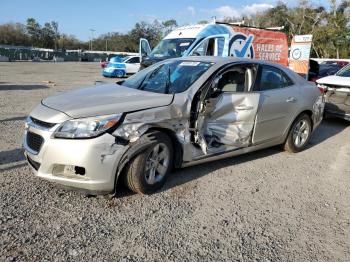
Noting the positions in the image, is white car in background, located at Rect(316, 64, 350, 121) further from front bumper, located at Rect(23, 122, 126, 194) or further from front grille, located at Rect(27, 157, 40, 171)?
front grille, located at Rect(27, 157, 40, 171)

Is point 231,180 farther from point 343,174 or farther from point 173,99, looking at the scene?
point 343,174

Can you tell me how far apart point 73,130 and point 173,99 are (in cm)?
126

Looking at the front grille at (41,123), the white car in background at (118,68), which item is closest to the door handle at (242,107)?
the front grille at (41,123)

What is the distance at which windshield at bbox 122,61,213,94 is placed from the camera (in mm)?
4471

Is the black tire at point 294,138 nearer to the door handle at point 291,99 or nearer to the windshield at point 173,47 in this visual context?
the door handle at point 291,99

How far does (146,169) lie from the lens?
12.7ft

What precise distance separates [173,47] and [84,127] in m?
9.84

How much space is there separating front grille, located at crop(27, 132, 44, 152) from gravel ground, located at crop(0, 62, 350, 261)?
0.56m

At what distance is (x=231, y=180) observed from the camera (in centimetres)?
460

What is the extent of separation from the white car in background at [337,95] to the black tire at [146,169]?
5930 millimetres

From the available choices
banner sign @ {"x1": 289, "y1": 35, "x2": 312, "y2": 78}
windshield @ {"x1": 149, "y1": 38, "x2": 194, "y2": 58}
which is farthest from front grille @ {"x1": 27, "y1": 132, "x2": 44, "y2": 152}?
banner sign @ {"x1": 289, "y1": 35, "x2": 312, "y2": 78}

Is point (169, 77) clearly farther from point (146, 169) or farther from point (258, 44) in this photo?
point (258, 44)

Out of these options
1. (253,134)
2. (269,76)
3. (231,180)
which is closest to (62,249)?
(231,180)

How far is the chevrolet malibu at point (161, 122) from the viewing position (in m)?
3.48
